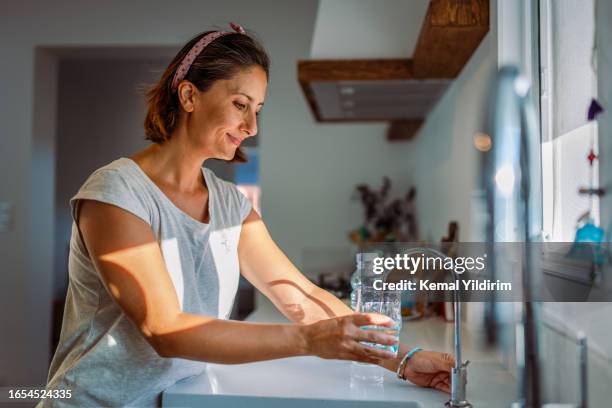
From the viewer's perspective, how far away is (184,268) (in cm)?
97

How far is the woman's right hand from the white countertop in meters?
0.15

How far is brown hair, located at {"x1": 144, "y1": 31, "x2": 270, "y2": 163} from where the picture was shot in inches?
39.5

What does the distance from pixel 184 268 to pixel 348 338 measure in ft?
1.13

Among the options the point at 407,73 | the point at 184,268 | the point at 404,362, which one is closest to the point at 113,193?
the point at 184,268

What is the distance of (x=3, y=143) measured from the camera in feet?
9.16

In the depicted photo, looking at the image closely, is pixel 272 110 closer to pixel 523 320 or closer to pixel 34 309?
pixel 34 309

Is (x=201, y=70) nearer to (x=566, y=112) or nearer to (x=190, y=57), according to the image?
(x=190, y=57)

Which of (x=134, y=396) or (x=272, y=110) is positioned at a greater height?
(x=272, y=110)

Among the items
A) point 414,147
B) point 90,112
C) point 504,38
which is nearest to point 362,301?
point 504,38

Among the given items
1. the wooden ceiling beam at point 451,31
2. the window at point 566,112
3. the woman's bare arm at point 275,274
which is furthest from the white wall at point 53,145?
the window at point 566,112

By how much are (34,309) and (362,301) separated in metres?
2.31

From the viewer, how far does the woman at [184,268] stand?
2.59 feet

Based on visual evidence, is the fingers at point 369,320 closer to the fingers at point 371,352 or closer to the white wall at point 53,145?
the fingers at point 371,352

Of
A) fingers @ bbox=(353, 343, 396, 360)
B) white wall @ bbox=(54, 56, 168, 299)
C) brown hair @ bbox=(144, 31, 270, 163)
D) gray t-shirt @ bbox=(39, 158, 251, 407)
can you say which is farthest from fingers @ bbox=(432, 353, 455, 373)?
white wall @ bbox=(54, 56, 168, 299)
